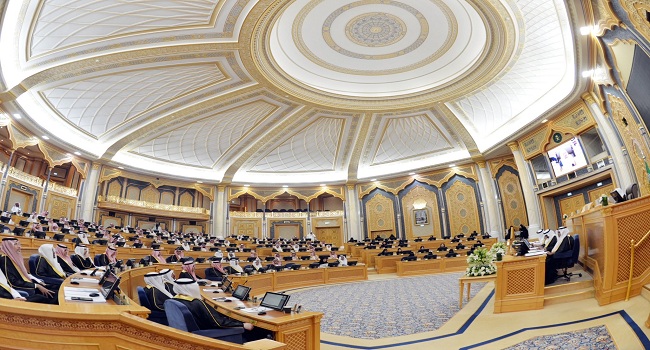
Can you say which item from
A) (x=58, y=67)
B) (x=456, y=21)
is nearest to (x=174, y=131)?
(x=58, y=67)

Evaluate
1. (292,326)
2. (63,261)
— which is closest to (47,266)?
(63,261)

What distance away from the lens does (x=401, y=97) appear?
18.2 meters

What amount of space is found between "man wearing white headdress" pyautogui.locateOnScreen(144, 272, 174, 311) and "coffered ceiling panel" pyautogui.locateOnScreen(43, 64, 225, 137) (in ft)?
36.8

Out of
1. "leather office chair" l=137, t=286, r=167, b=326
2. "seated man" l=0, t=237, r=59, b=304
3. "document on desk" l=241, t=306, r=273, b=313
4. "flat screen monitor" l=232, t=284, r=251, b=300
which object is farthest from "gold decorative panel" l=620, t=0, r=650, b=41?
"seated man" l=0, t=237, r=59, b=304

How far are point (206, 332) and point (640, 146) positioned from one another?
38.9 feet

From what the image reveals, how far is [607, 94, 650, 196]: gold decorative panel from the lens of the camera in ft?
31.2

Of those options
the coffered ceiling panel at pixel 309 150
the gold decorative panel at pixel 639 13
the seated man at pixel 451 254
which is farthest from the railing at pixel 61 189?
the gold decorative panel at pixel 639 13

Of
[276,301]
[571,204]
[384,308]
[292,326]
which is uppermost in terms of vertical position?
[571,204]

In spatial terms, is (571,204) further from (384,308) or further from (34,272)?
(34,272)

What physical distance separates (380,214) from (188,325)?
70.2 feet

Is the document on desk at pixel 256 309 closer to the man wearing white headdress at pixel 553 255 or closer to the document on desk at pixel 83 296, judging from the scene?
the document on desk at pixel 83 296

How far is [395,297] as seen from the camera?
866 centimetres

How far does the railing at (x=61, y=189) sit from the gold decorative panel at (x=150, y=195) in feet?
13.9

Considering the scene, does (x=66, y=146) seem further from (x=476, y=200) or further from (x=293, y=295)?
(x=476, y=200)
